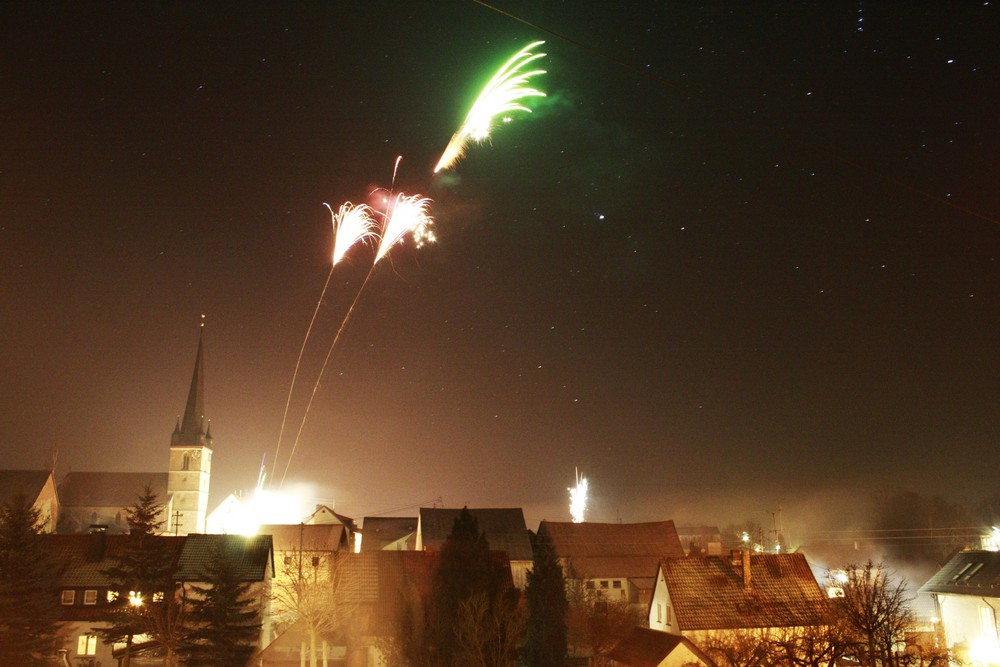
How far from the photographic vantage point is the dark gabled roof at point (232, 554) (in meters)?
38.9

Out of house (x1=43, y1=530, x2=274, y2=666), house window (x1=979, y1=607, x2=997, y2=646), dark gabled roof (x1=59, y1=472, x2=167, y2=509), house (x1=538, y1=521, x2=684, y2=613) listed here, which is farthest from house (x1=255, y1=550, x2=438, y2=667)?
dark gabled roof (x1=59, y1=472, x2=167, y2=509)

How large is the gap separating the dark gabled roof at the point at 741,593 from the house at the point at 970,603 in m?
8.40

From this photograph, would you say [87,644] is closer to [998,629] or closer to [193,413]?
[998,629]

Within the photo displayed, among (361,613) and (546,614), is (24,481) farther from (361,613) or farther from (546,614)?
(546,614)

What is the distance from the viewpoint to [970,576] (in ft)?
147

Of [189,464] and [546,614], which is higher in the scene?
[189,464]

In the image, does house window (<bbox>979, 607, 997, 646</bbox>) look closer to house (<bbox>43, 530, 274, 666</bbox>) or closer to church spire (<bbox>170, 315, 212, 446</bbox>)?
house (<bbox>43, 530, 274, 666</bbox>)

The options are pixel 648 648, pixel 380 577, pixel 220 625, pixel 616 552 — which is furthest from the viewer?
pixel 616 552

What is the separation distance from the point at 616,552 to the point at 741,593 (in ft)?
85.2

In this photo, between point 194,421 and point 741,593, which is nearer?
point 741,593

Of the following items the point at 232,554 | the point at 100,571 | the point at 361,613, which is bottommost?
the point at 361,613

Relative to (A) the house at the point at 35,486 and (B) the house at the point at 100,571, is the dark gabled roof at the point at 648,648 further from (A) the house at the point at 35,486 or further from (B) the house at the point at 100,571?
(A) the house at the point at 35,486

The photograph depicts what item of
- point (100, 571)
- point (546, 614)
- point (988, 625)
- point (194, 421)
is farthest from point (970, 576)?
point (194, 421)

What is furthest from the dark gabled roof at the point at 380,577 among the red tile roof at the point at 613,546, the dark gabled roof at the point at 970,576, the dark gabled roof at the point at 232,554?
the dark gabled roof at the point at 970,576
